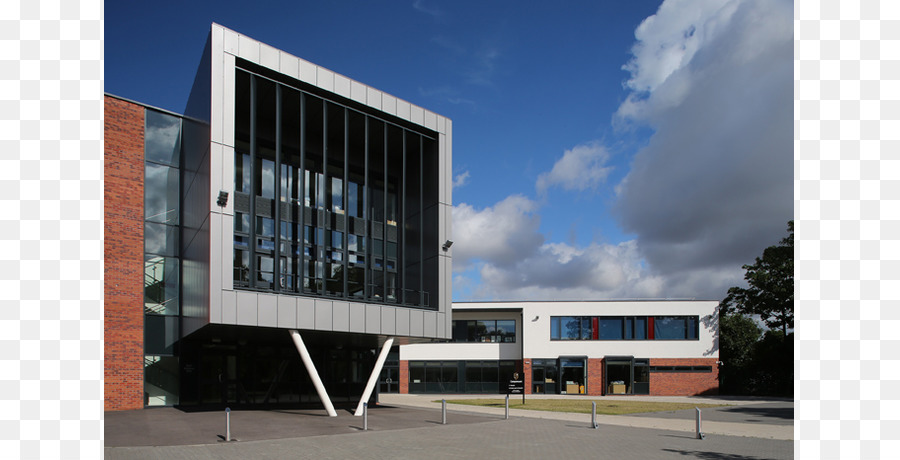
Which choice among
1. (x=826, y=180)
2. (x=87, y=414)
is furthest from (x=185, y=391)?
(x=826, y=180)

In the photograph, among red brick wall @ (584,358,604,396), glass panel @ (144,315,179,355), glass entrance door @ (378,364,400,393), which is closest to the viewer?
glass panel @ (144,315,179,355)

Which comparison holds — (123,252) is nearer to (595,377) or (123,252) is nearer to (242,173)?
(242,173)

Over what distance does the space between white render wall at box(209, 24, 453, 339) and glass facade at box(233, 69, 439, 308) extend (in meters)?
0.59

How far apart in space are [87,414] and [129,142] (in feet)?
73.3

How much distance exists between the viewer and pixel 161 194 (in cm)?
2489

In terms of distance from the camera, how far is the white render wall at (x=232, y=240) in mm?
18812

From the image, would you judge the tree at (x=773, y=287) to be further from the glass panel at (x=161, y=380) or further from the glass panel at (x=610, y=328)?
the glass panel at (x=161, y=380)

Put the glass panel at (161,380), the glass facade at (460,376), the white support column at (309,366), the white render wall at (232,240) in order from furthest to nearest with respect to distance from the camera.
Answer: the glass facade at (460,376) → the glass panel at (161,380) → the white support column at (309,366) → the white render wall at (232,240)

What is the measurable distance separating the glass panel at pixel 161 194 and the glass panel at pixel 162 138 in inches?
14.5

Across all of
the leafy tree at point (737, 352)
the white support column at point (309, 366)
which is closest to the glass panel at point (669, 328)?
the leafy tree at point (737, 352)

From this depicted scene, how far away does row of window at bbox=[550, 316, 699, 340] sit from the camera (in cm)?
4222

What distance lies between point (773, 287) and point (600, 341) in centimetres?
1351

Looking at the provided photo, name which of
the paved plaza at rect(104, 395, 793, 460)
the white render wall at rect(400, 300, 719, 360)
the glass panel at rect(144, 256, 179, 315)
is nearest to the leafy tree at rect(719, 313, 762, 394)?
the white render wall at rect(400, 300, 719, 360)

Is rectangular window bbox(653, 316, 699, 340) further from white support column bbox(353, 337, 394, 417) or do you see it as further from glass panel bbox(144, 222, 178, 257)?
glass panel bbox(144, 222, 178, 257)
